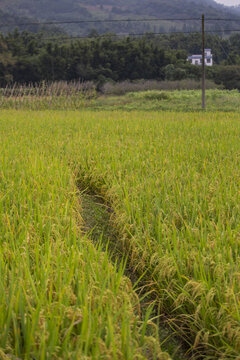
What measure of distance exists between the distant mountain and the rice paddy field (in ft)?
389

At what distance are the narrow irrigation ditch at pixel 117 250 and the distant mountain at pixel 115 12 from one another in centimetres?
11851

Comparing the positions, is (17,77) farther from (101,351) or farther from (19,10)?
(19,10)

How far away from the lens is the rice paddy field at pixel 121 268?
1.31m

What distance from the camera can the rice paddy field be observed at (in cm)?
131

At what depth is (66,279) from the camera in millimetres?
1606

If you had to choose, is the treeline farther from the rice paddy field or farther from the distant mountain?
the distant mountain

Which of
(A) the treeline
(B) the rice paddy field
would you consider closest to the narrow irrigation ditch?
(B) the rice paddy field

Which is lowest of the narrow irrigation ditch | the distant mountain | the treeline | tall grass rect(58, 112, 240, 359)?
the narrow irrigation ditch

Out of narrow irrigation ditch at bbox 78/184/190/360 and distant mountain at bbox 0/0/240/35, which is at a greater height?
distant mountain at bbox 0/0/240/35

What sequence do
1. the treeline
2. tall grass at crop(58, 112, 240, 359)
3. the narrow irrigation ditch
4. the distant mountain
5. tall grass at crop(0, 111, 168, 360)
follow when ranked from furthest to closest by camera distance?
the distant mountain → the treeline → the narrow irrigation ditch → tall grass at crop(58, 112, 240, 359) → tall grass at crop(0, 111, 168, 360)

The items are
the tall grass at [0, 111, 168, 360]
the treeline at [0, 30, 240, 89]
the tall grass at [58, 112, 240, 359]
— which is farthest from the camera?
the treeline at [0, 30, 240, 89]

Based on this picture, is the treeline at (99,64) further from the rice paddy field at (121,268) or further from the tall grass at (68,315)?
A: the tall grass at (68,315)

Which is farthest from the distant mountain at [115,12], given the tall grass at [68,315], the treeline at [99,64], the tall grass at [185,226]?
the tall grass at [68,315]


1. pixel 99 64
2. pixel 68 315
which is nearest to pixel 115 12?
pixel 99 64
